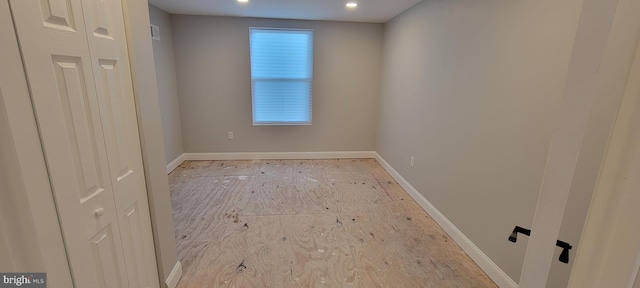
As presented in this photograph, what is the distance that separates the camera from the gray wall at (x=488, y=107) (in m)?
1.63

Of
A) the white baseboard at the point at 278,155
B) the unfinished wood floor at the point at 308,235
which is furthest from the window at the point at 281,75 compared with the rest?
the unfinished wood floor at the point at 308,235

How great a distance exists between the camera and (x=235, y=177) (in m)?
3.94

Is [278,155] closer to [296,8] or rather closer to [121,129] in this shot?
[296,8]

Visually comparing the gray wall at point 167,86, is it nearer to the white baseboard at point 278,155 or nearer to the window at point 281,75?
the white baseboard at point 278,155

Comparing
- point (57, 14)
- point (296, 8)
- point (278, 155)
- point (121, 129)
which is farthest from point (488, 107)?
point (278, 155)

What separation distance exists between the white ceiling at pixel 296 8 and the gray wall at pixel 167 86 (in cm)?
20

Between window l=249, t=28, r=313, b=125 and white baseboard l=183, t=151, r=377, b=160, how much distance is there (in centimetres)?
54

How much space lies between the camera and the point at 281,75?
446 cm

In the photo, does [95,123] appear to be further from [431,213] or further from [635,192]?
[431,213]

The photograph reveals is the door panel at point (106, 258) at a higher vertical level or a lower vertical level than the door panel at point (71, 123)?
lower

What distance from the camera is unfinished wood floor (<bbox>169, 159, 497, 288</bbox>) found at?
203cm

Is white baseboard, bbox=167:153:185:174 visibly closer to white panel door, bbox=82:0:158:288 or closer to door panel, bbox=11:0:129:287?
white panel door, bbox=82:0:158:288

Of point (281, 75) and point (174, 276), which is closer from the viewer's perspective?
point (174, 276)

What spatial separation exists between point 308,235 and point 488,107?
1.81m
